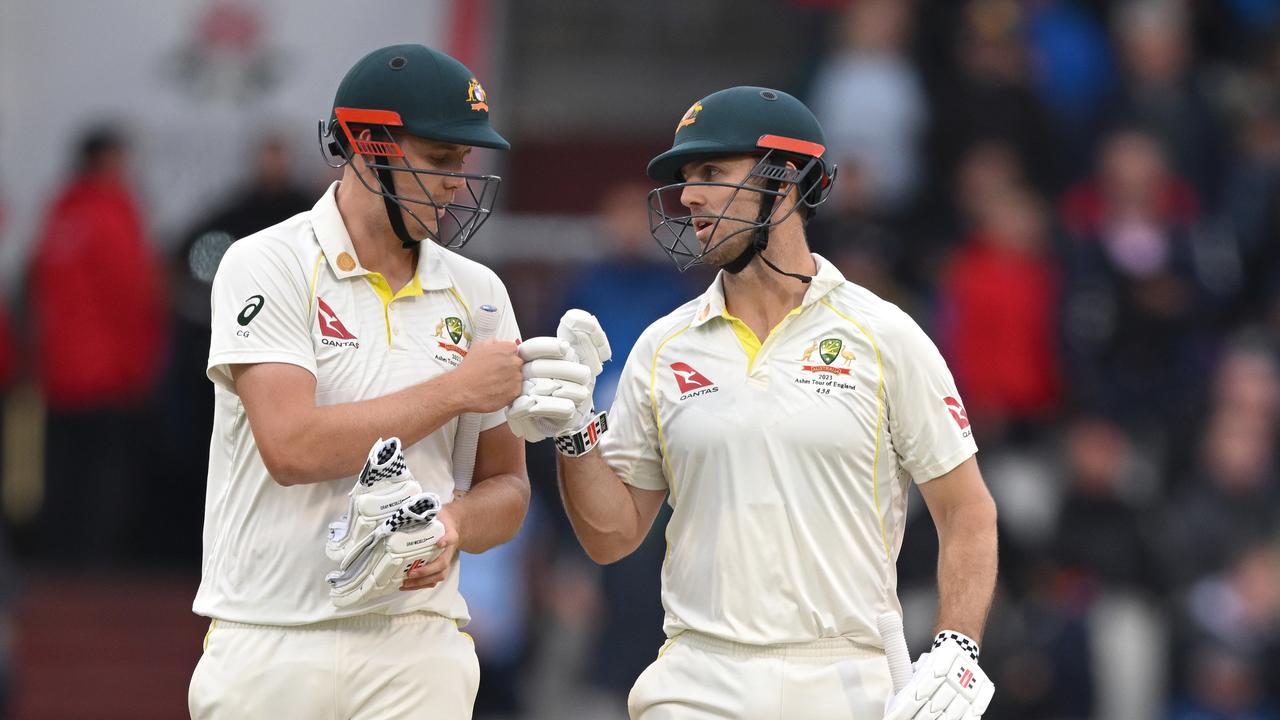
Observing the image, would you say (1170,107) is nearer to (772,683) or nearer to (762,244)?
(762,244)

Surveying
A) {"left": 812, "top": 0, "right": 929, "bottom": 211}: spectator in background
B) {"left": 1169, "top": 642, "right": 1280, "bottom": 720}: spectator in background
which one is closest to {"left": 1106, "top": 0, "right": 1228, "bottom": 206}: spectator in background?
{"left": 812, "top": 0, "right": 929, "bottom": 211}: spectator in background

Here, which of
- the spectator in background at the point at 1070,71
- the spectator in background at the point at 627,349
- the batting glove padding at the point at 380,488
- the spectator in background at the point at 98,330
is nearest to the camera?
the batting glove padding at the point at 380,488

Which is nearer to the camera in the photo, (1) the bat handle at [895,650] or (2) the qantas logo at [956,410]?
(1) the bat handle at [895,650]

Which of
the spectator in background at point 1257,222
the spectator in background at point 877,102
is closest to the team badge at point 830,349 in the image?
the spectator in background at point 877,102

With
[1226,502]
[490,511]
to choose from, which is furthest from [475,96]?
[1226,502]

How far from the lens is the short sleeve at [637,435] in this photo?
6.00 m

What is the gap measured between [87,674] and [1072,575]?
5980 mm

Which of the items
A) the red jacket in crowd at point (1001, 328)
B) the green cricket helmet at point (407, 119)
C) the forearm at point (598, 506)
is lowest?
the red jacket in crowd at point (1001, 328)

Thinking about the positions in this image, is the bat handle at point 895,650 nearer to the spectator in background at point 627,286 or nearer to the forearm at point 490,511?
the forearm at point 490,511

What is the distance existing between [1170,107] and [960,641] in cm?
758

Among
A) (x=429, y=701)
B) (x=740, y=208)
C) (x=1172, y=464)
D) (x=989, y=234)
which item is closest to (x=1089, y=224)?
(x=989, y=234)

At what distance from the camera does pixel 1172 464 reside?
453 inches

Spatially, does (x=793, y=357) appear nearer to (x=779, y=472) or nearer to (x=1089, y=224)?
(x=779, y=472)

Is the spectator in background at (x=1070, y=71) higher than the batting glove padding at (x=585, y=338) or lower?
lower
